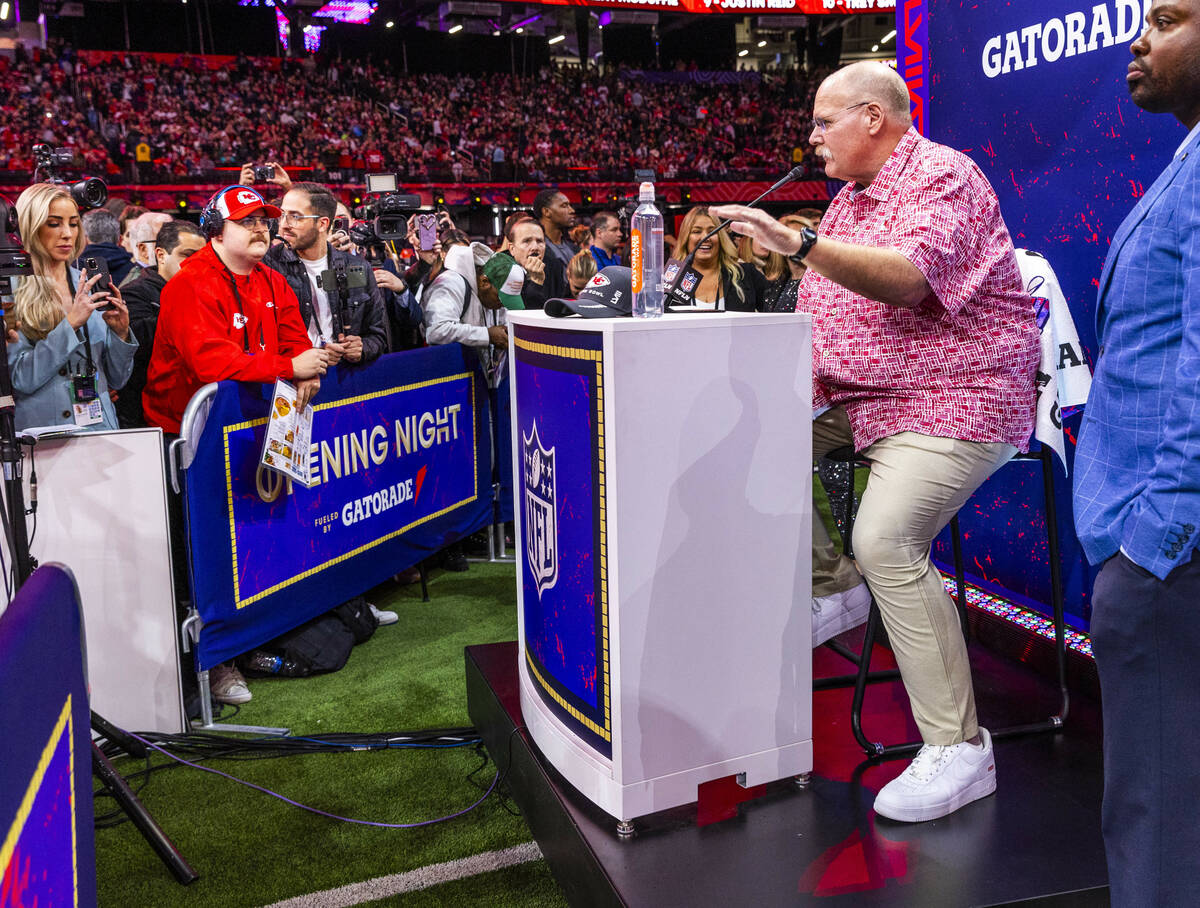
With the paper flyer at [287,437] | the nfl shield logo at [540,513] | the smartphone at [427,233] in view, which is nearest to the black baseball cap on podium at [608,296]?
the nfl shield logo at [540,513]

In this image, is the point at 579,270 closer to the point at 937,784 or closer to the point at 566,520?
the point at 566,520

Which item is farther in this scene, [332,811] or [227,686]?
[227,686]

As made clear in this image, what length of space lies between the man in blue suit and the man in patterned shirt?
582mm

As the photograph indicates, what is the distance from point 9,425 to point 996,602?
300cm

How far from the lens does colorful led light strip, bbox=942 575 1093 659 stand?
2871mm

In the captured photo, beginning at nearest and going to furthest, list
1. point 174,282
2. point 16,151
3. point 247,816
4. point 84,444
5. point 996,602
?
point 247,816
point 84,444
point 996,602
point 174,282
point 16,151

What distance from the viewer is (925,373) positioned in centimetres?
215

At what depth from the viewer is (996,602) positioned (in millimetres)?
3295

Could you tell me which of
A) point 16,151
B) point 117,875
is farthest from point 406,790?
point 16,151

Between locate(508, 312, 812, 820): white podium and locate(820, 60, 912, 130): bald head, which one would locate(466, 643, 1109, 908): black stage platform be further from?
locate(820, 60, 912, 130): bald head

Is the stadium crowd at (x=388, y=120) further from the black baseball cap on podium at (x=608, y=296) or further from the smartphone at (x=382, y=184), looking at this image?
the black baseball cap on podium at (x=608, y=296)

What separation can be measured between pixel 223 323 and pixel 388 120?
71.8ft

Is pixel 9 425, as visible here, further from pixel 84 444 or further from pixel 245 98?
pixel 245 98

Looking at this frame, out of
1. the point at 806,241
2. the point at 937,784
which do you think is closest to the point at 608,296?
the point at 806,241
